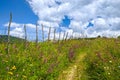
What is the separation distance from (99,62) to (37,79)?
12.1ft

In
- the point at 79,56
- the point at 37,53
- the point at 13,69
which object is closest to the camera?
the point at 13,69

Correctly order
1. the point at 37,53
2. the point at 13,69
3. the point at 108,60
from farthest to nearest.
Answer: the point at 37,53 < the point at 108,60 < the point at 13,69

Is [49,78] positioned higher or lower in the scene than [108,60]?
lower

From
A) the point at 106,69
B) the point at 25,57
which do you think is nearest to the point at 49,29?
the point at 25,57

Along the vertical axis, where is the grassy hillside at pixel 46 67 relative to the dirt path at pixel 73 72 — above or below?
above

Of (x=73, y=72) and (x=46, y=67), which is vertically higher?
(x=46, y=67)

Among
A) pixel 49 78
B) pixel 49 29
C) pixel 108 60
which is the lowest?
pixel 49 78

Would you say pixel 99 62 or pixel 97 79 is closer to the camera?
pixel 97 79

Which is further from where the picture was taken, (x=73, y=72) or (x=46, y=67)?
(x=73, y=72)

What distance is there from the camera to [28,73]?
38.4 ft

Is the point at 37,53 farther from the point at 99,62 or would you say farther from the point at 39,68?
the point at 99,62

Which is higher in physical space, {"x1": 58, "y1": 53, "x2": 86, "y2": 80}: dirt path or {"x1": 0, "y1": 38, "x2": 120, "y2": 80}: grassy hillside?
{"x1": 0, "y1": 38, "x2": 120, "y2": 80}: grassy hillside

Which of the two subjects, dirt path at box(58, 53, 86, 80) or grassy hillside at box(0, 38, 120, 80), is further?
dirt path at box(58, 53, 86, 80)

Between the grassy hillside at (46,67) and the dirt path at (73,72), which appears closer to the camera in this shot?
the grassy hillside at (46,67)
